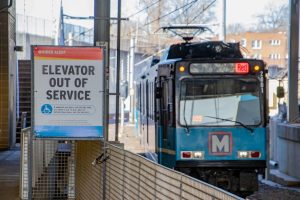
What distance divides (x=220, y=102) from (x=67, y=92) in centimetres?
465

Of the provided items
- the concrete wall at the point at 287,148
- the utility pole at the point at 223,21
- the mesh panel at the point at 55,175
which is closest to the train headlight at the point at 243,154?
the mesh panel at the point at 55,175

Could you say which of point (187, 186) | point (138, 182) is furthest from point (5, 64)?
point (187, 186)

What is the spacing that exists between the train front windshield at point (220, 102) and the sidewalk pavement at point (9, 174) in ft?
11.9

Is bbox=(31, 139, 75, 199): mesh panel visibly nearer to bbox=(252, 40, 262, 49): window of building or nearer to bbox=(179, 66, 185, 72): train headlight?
bbox=(179, 66, 185, 72): train headlight

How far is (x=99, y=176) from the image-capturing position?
30.6ft

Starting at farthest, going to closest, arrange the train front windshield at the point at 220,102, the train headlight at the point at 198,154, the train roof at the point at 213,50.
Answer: the train roof at the point at 213,50
the train front windshield at the point at 220,102
the train headlight at the point at 198,154

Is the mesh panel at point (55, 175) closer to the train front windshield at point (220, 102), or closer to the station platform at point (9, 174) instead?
the station platform at point (9, 174)

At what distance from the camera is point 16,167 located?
54.2 feet

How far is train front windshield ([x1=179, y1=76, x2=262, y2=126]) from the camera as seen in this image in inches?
504

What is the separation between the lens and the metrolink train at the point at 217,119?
500 inches

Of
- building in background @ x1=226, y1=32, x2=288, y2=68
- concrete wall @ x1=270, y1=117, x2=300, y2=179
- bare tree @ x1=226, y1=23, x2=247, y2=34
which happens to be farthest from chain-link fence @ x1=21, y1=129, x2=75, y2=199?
building in background @ x1=226, y1=32, x2=288, y2=68

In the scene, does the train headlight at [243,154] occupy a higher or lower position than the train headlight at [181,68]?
lower

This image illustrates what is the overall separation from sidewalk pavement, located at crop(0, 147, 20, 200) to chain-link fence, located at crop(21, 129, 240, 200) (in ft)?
2.77

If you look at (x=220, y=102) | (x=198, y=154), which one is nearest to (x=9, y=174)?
(x=198, y=154)
